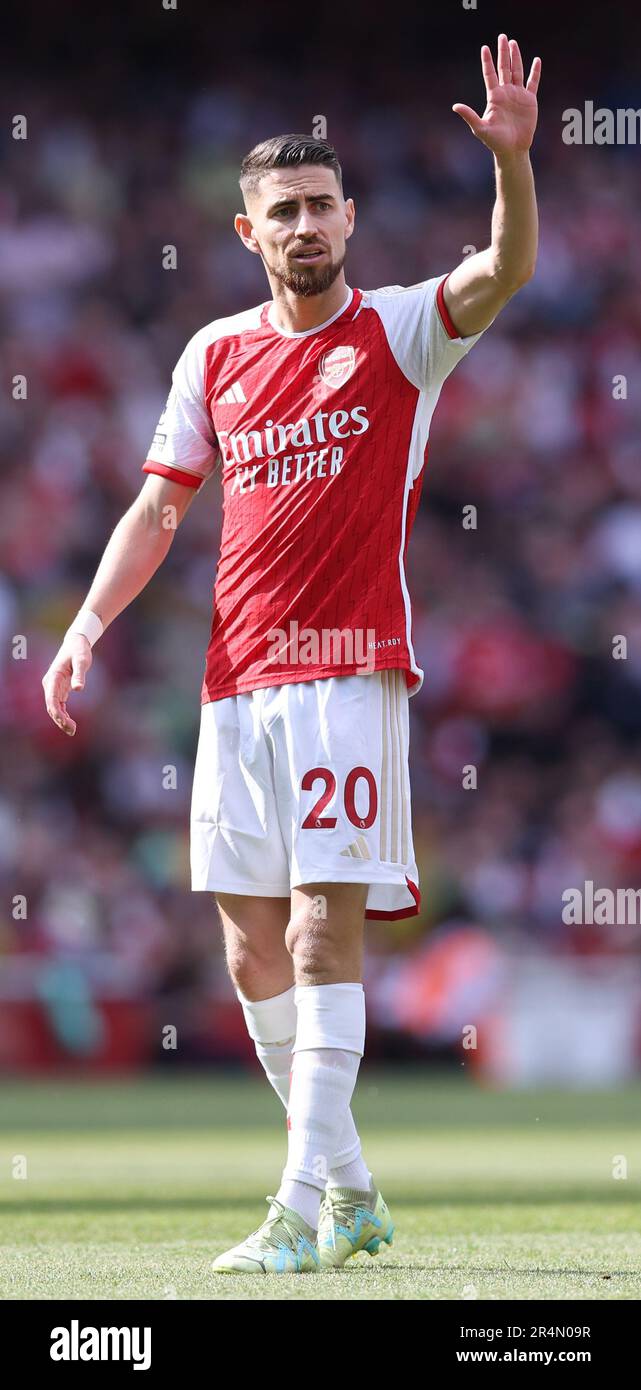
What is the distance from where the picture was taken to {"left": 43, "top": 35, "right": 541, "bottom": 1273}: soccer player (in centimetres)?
374

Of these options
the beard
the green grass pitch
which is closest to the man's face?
the beard

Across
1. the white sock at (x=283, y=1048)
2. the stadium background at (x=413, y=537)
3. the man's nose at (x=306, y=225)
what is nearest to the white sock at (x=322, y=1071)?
the white sock at (x=283, y=1048)

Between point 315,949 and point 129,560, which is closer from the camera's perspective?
point 315,949

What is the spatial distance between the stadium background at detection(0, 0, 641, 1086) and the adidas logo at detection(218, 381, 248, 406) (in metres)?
6.78

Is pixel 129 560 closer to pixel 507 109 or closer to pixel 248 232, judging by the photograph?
pixel 248 232

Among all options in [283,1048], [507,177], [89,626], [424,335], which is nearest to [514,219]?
[507,177]

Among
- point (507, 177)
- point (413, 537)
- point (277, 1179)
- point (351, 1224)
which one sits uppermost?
point (413, 537)

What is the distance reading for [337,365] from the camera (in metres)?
3.96

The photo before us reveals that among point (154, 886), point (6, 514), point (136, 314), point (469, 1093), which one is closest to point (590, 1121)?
point (469, 1093)

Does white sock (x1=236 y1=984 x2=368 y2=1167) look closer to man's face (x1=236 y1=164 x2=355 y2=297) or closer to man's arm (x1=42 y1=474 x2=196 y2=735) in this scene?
man's arm (x1=42 y1=474 x2=196 y2=735)

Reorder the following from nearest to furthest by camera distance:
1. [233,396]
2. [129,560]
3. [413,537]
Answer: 1. [233,396]
2. [129,560]
3. [413,537]

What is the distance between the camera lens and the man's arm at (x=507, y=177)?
3568mm

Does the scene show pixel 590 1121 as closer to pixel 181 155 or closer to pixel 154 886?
pixel 154 886

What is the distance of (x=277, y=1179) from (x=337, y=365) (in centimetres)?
308
